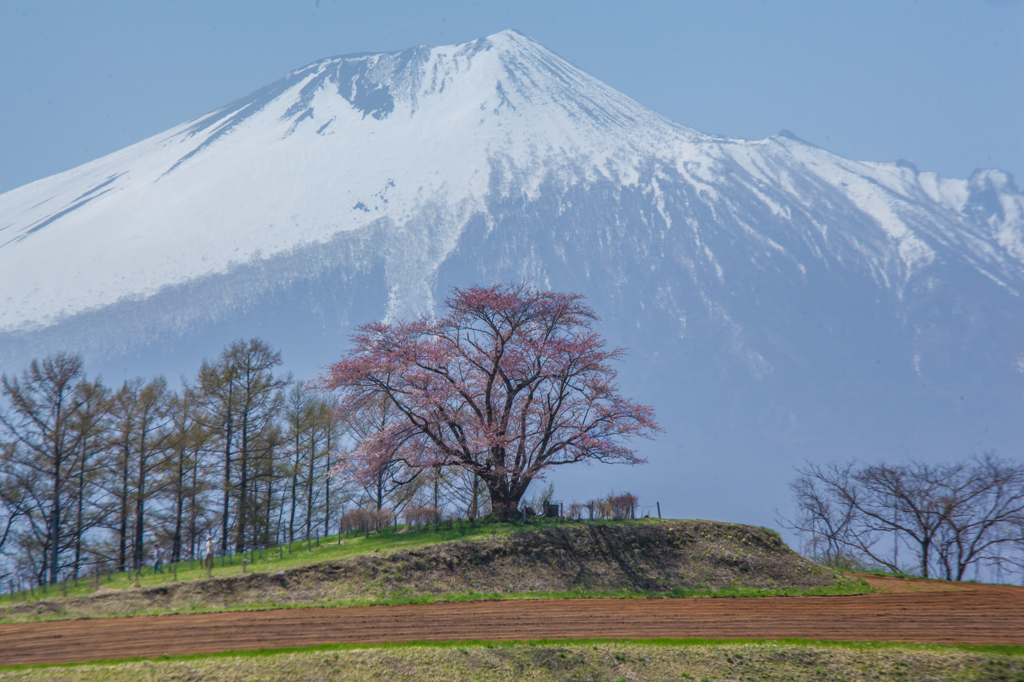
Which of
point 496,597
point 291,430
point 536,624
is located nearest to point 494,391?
point 496,597

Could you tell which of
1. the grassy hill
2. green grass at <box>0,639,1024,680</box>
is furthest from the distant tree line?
green grass at <box>0,639,1024,680</box>

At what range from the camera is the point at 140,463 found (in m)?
34.9

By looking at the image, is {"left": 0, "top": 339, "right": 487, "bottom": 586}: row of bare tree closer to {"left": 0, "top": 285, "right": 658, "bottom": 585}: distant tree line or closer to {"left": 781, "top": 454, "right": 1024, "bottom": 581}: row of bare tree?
{"left": 0, "top": 285, "right": 658, "bottom": 585}: distant tree line

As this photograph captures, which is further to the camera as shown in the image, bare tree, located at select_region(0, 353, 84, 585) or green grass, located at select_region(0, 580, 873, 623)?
bare tree, located at select_region(0, 353, 84, 585)

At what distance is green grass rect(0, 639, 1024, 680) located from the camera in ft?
60.4

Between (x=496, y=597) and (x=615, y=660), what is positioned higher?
(x=496, y=597)

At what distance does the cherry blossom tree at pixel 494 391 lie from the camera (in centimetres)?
2959

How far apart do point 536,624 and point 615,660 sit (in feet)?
10.6

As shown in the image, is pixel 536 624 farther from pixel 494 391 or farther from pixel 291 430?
pixel 291 430

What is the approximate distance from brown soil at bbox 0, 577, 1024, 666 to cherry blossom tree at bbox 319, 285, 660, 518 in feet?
23.7

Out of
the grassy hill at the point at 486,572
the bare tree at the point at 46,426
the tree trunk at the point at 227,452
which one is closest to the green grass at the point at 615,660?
the grassy hill at the point at 486,572

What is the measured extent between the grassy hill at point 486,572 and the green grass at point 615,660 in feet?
13.3

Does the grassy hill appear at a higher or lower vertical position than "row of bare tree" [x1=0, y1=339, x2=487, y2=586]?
lower

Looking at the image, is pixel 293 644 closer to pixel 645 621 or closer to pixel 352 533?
pixel 645 621
